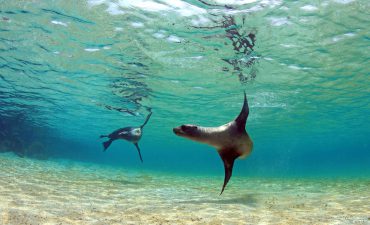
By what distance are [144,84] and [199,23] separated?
33.0ft

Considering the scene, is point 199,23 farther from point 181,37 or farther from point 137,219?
point 137,219

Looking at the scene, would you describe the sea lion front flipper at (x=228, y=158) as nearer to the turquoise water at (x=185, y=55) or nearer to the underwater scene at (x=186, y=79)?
the underwater scene at (x=186, y=79)

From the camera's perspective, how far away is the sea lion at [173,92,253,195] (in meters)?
4.55

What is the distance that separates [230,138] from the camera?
5.01 metres

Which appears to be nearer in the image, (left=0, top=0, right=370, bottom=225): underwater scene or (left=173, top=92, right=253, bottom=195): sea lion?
(left=173, top=92, right=253, bottom=195): sea lion

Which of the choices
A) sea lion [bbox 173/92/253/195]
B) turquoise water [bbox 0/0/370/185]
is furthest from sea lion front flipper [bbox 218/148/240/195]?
turquoise water [bbox 0/0/370/185]

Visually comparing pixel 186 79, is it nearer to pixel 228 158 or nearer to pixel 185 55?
pixel 185 55

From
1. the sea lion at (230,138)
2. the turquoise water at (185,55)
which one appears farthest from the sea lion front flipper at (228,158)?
the turquoise water at (185,55)

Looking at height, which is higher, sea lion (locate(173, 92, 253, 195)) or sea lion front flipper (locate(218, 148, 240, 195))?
sea lion (locate(173, 92, 253, 195))

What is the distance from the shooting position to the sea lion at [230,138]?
4551 millimetres

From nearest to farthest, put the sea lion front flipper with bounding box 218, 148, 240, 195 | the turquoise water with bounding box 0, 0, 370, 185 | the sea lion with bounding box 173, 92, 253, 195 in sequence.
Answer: the sea lion with bounding box 173, 92, 253, 195, the sea lion front flipper with bounding box 218, 148, 240, 195, the turquoise water with bounding box 0, 0, 370, 185

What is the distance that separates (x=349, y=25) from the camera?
12.3m

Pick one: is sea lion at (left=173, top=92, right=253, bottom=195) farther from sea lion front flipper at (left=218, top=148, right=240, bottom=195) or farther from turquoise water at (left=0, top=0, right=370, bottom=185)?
turquoise water at (left=0, top=0, right=370, bottom=185)

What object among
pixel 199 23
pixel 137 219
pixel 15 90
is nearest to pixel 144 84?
pixel 199 23
